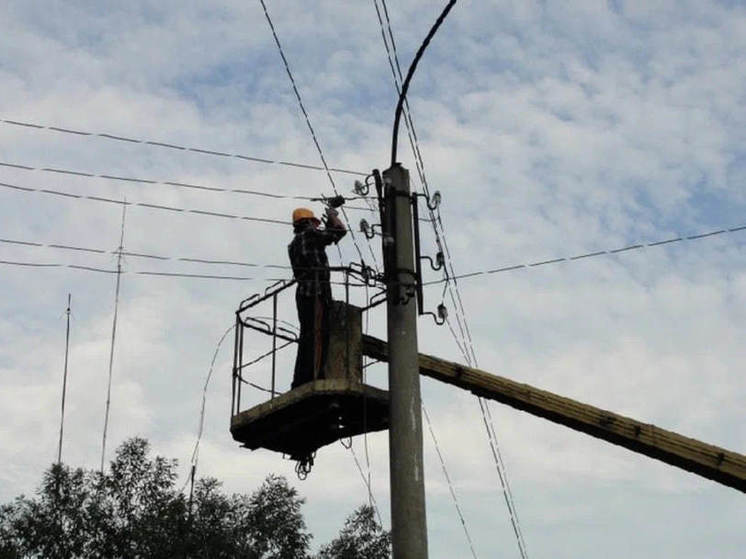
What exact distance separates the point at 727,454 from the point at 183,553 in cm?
2091

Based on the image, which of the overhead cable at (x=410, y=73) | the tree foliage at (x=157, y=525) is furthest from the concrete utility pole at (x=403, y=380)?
the tree foliage at (x=157, y=525)

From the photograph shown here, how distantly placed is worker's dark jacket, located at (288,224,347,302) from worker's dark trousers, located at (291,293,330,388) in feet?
0.37

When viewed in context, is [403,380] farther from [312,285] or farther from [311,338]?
[312,285]

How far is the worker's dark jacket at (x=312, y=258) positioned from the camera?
13.0 m

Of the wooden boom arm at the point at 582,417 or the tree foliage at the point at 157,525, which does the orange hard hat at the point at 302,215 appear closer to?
Result: the wooden boom arm at the point at 582,417

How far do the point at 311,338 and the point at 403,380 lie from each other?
74.6 inches

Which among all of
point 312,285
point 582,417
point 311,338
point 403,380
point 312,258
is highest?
point 312,258

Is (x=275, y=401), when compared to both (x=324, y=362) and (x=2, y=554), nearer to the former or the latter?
(x=324, y=362)

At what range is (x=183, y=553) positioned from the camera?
30641 mm

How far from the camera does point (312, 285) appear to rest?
13.1 meters

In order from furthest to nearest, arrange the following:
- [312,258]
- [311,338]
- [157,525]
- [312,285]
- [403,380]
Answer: [157,525], [312,258], [312,285], [311,338], [403,380]

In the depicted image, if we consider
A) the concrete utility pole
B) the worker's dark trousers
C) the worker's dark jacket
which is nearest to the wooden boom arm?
the worker's dark trousers

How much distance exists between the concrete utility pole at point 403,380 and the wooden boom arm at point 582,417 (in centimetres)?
126

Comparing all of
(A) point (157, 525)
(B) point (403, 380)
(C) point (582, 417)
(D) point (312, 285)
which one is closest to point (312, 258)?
(D) point (312, 285)
